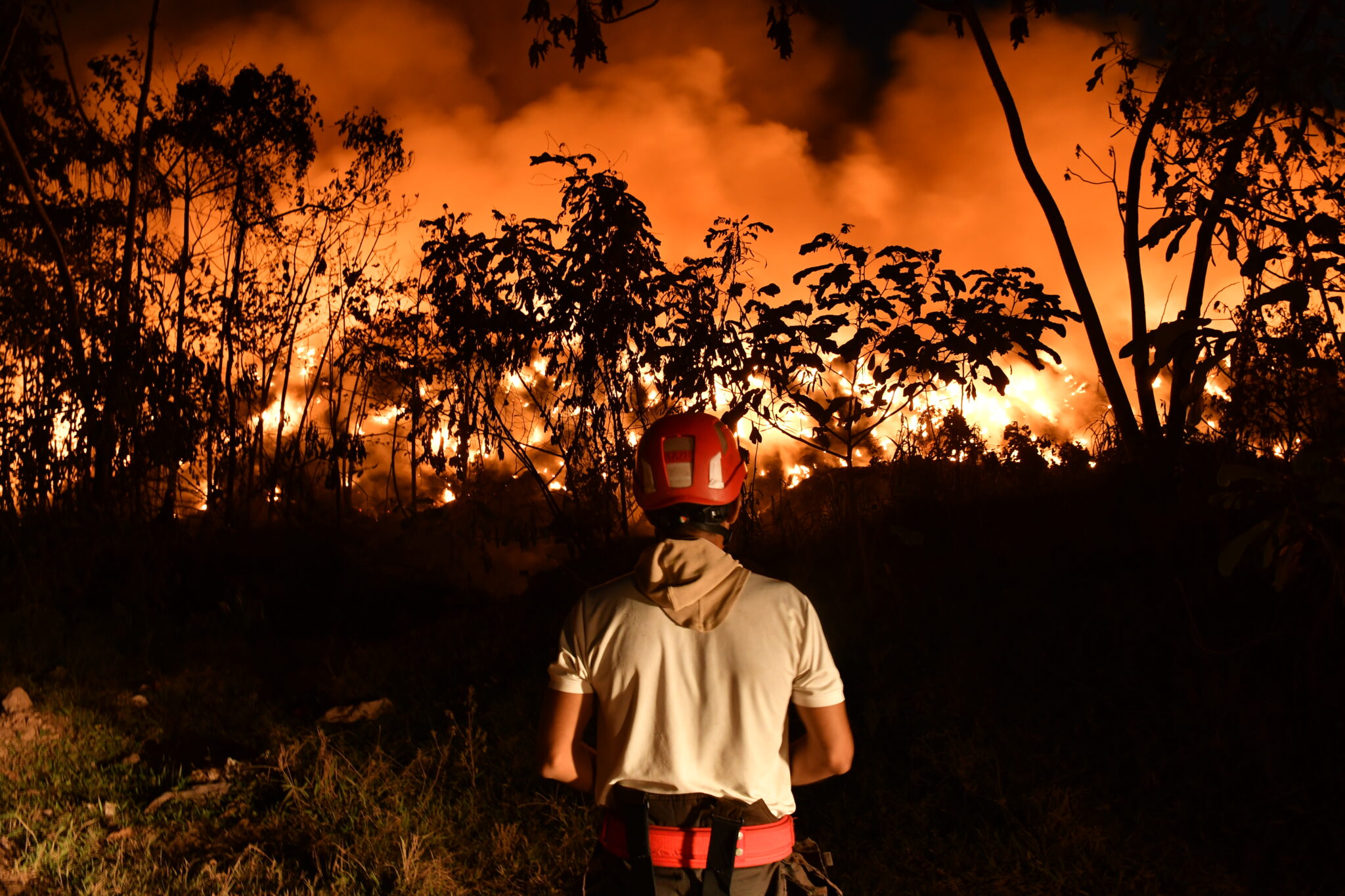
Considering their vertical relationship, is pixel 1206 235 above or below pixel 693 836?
above

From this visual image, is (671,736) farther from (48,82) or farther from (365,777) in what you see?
(48,82)

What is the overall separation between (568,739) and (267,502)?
13839mm

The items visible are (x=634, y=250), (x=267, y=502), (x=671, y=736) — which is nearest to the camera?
(x=671, y=736)

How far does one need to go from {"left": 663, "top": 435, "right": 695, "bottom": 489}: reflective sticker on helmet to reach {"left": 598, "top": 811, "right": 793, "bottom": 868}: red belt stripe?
0.75 m

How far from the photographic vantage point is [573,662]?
2088mm

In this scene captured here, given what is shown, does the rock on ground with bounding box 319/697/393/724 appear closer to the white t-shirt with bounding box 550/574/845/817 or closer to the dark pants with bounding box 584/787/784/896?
the dark pants with bounding box 584/787/784/896

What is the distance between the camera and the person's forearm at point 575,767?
6.87ft

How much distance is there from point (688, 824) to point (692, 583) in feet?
1.71

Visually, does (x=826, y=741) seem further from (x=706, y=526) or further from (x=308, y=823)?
(x=308, y=823)

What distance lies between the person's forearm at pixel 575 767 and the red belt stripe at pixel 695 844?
0.39ft

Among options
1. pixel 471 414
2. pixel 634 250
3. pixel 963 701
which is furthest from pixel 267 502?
pixel 963 701

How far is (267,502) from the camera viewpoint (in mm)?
14523

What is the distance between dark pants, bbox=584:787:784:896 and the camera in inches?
77.9

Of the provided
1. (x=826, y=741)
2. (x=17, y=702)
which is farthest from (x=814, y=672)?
(x=17, y=702)
